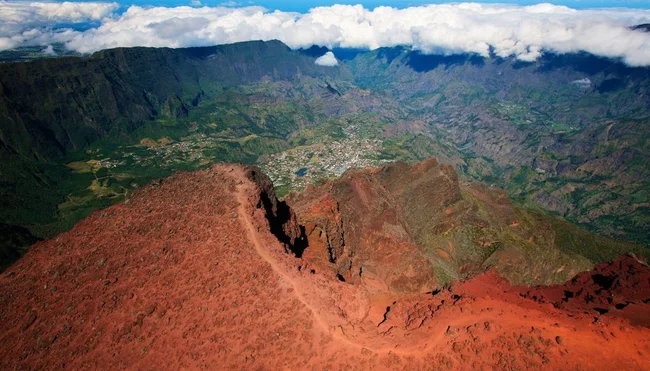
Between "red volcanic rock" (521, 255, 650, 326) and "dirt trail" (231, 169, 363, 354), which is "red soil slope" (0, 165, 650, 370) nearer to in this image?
"dirt trail" (231, 169, 363, 354)

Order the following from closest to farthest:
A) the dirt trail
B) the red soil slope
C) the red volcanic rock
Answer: the red soil slope → the dirt trail → the red volcanic rock

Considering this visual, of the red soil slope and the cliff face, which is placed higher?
the red soil slope

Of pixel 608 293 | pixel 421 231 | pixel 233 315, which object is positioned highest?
pixel 233 315

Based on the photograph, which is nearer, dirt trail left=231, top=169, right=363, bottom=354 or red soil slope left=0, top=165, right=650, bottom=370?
red soil slope left=0, top=165, right=650, bottom=370

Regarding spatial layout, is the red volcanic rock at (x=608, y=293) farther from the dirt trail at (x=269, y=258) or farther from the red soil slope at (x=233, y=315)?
the dirt trail at (x=269, y=258)

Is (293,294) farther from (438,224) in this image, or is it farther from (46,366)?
(438,224)

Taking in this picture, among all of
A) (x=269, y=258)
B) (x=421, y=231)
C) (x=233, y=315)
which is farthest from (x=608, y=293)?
(x=421, y=231)

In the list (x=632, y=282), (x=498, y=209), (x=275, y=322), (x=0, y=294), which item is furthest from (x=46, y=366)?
(x=498, y=209)

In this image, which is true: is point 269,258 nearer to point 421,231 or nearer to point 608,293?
point 608,293

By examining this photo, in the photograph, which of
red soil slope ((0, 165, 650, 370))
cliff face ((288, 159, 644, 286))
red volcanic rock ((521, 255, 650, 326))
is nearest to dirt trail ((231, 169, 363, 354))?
red soil slope ((0, 165, 650, 370))
